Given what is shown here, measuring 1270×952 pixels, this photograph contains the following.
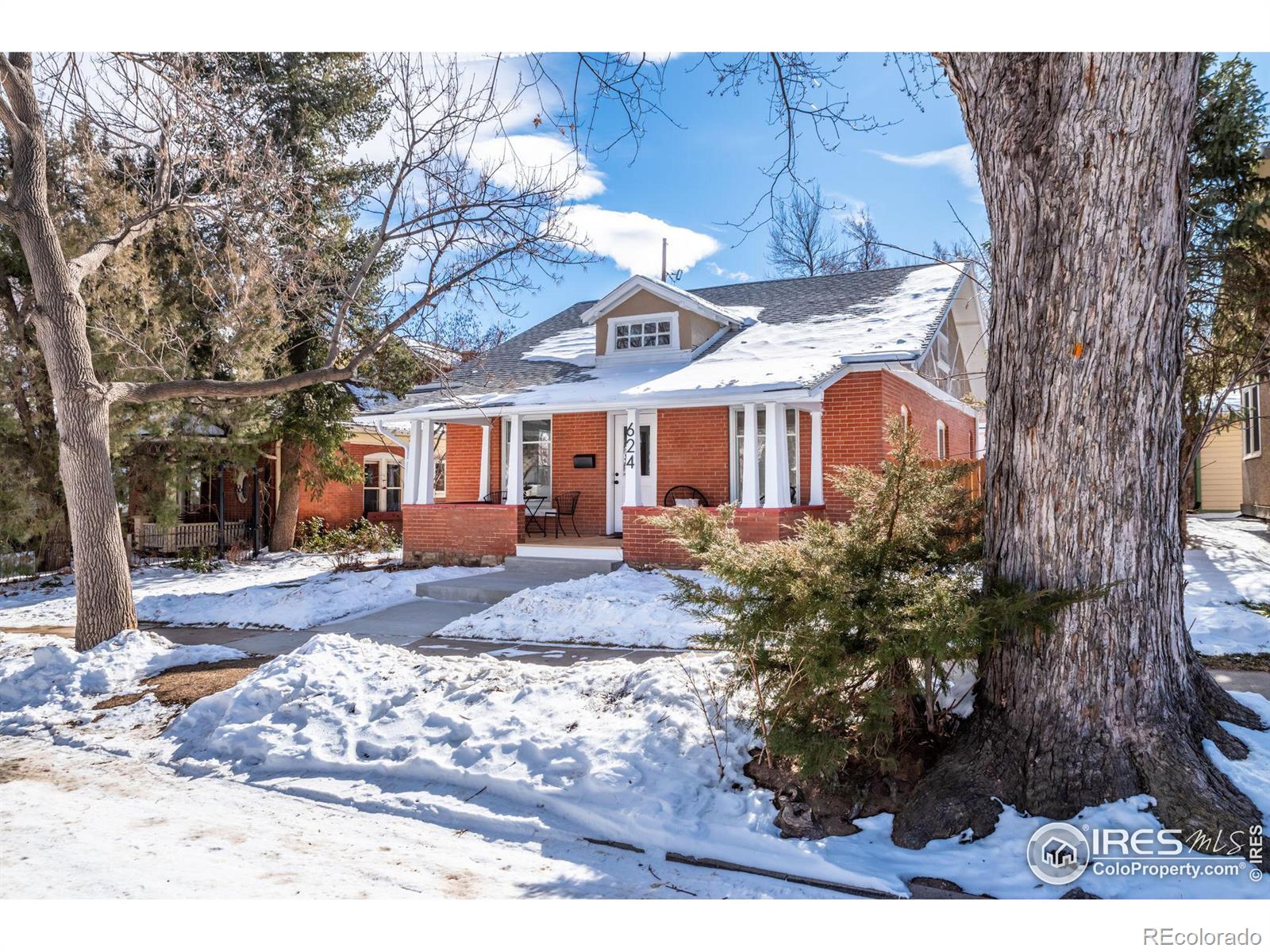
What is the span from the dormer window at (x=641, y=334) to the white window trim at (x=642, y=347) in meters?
0.02

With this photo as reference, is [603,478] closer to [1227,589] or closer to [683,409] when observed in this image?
[683,409]

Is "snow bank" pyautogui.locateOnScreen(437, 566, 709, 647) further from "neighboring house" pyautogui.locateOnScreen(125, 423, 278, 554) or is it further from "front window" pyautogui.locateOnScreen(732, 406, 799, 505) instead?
"neighboring house" pyautogui.locateOnScreen(125, 423, 278, 554)

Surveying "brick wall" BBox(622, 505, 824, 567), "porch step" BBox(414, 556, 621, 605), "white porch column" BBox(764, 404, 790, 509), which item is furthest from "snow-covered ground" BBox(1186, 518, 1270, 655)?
"porch step" BBox(414, 556, 621, 605)

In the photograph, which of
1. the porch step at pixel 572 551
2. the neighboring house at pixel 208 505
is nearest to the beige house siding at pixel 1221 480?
the porch step at pixel 572 551

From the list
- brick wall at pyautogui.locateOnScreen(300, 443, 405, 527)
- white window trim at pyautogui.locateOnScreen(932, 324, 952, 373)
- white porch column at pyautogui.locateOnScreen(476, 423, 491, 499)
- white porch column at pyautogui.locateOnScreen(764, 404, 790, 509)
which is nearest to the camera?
white porch column at pyautogui.locateOnScreen(764, 404, 790, 509)

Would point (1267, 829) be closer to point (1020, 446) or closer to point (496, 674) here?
point (1020, 446)

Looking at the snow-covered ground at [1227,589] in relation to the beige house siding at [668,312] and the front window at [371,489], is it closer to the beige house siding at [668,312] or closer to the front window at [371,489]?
the beige house siding at [668,312]

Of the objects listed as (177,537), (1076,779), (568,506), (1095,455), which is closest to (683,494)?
(568,506)

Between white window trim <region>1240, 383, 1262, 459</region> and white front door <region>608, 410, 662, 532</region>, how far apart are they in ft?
37.3

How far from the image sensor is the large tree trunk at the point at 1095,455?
3.58m

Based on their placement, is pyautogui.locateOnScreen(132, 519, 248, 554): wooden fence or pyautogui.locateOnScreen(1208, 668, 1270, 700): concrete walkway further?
pyautogui.locateOnScreen(132, 519, 248, 554): wooden fence

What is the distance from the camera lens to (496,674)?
6.02m

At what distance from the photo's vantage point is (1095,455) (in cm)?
364

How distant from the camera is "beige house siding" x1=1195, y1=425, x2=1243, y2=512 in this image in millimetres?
23281
